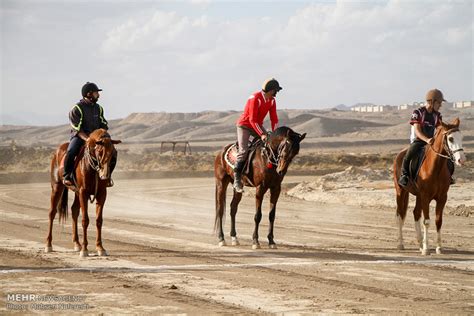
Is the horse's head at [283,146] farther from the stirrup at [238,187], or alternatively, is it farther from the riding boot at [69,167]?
the riding boot at [69,167]

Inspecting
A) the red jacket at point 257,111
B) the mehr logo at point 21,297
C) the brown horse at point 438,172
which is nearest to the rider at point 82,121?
the red jacket at point 257,111

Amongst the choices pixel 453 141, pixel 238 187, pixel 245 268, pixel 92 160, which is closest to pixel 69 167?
pixel 92 160

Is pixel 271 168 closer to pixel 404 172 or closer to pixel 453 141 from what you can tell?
pixel 404 172

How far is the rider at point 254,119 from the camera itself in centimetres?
1714

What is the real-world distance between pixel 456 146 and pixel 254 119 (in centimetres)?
390

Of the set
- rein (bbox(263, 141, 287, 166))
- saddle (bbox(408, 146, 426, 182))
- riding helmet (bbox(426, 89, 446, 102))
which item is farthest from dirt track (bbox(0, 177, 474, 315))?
riding helmet (bbox(426, 89, 446, 102))

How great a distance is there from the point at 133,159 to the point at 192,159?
405 centimetres

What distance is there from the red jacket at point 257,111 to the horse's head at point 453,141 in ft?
10.7

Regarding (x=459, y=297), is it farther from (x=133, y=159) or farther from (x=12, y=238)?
(x=133, y=159)

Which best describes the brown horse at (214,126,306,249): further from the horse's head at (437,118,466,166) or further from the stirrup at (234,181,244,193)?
the horse's head at (437,118,466,166)

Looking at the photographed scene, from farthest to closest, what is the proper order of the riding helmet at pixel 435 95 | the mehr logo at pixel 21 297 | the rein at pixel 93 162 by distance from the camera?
the riding helmet at pixel 435 95 < the rein at pixel 93 162 < the mehr logo at pixel 21 297

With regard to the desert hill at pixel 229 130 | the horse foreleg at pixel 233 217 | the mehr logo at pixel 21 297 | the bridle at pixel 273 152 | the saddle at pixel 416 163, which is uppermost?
the desert hill at pixel 229 130

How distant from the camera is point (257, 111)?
56.3 ft

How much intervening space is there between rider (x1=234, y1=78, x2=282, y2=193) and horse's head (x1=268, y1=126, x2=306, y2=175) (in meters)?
0.26
